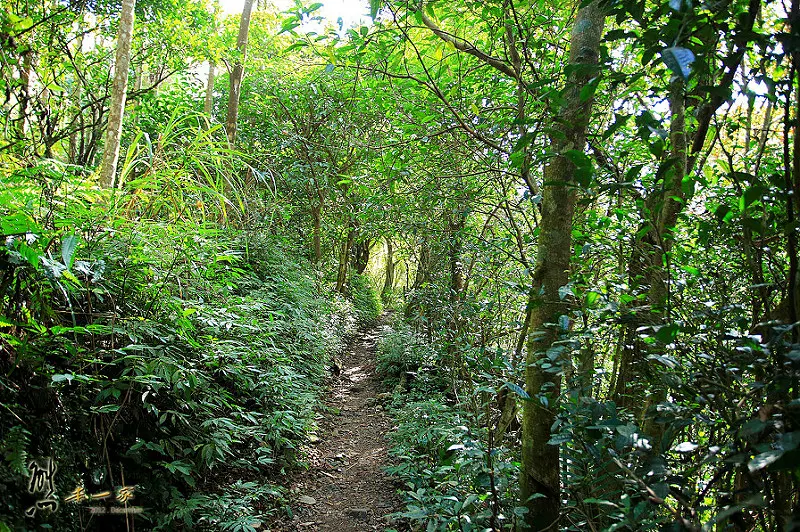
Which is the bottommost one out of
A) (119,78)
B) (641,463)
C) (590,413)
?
(641,463)

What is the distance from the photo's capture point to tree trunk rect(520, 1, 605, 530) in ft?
6.88

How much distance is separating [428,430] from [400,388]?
2.49 m

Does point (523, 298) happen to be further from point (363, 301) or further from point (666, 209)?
point (363, 301)

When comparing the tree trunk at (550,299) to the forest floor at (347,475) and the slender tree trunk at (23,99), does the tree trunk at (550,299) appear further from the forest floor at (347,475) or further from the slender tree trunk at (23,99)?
the slender tree trunk at (23,99)

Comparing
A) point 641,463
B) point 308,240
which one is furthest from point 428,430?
point 308,240

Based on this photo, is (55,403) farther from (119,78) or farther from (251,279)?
(251,279)

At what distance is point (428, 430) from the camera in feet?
14.5

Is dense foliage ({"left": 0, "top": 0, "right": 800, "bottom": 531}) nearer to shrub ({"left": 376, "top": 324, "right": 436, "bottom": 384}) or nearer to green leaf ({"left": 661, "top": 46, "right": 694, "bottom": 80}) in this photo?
green leaf ({"left": 661, "top": 46, "right": 694, "bottom": 80})

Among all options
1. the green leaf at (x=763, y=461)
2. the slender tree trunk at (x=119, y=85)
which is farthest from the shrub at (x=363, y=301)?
the green leaf at (x=763, y=461)

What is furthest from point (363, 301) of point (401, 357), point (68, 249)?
point (68, 249)

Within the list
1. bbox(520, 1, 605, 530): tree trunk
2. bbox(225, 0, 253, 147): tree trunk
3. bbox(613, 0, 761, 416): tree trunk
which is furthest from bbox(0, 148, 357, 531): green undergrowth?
bbox(225, 0, 253, 147): tree trunk

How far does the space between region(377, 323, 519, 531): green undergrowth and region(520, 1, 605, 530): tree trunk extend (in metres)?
0.22

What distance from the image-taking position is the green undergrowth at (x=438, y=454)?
246cm

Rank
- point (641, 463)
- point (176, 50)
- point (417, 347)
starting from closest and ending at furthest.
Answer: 1. point (641, 463)
2. point (176, 50)
3. point (417, 347)
